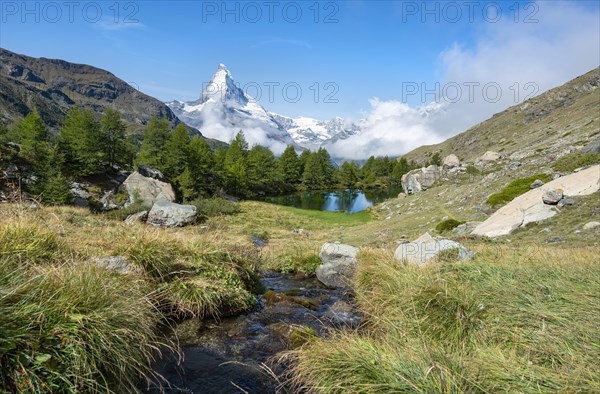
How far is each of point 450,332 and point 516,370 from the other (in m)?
2.21

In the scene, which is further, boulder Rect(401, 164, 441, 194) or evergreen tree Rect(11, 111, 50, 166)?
boulder Rect(401, 164, 441, 194)

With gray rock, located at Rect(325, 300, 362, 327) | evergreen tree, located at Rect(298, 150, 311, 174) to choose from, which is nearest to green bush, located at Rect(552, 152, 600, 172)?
gray rock, located at Rect(325, 300, 362, 327)

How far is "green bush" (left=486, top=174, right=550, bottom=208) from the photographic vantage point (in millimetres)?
24812

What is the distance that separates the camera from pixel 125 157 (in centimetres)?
5572

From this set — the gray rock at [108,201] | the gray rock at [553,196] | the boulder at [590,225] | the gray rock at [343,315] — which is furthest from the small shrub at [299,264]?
the gray rock at [108,201]

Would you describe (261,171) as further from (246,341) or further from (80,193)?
(246,341)

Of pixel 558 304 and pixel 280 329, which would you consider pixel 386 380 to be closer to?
pixel 558 304

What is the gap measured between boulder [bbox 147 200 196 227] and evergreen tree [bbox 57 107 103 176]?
916 inches

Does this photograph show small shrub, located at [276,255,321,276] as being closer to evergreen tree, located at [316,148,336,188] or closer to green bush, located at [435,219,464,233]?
green bush, located at [435,219,464,233]

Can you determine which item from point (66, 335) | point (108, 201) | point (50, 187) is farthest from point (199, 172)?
point (66, 335)

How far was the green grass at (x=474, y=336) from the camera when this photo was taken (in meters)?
4.11

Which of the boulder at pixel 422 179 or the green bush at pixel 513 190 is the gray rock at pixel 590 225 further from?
the boulder at pixel 422 179

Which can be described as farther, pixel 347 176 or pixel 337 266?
pixel 347 176

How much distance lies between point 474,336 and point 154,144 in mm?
63509
